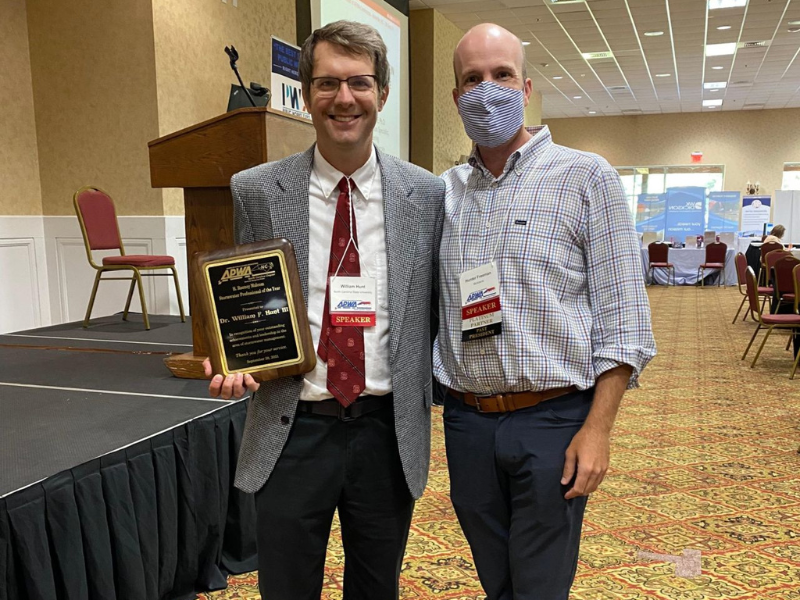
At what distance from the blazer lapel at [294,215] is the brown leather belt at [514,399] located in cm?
41

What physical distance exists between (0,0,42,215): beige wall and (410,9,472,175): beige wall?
5004 mm

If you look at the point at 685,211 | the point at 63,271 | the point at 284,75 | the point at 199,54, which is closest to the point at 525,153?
the point at 284,75

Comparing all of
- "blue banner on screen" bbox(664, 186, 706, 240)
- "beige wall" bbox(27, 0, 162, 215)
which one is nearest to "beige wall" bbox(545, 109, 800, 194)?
"blue banner on screen" bbox(664, 186, 706, 240)

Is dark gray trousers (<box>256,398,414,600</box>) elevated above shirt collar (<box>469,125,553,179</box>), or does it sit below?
below

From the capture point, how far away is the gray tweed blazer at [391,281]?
4.34 feet

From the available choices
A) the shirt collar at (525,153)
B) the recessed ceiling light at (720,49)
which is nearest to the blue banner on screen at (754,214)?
the recessed ceiling light at (720,49)

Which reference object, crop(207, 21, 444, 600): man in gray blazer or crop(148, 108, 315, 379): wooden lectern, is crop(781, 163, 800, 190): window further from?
crop(207, 21, 444, 600): man in gray blazer

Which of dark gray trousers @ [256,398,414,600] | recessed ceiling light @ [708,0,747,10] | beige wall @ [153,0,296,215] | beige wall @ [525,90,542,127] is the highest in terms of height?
recessed ceiling light @ [708,0,747,10]

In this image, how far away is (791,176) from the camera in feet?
54.9

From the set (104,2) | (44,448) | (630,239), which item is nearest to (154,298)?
(104,2)

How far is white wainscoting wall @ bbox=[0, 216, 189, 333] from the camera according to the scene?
536 centimetres

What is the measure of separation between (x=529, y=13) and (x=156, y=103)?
584 centimetres

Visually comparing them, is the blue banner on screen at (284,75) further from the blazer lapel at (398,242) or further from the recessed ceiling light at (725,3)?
the recessed ceiling light at (725,3)

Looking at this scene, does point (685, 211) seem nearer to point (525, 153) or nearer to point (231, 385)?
point (525, 153)
